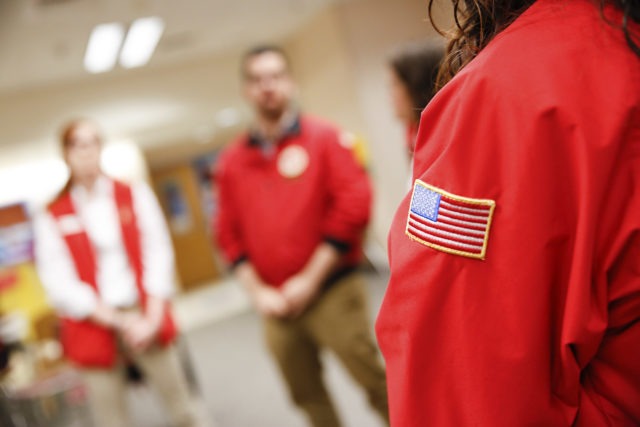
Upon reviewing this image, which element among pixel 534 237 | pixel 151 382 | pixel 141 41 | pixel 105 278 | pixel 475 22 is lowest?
pixel 151 382

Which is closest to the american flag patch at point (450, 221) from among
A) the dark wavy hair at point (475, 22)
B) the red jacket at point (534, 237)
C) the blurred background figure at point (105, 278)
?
the red jacket at point (534, 237)

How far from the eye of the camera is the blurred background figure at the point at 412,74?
1911 mm

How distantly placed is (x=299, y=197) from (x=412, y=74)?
2.03ft

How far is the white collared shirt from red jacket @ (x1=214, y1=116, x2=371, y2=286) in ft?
1.77

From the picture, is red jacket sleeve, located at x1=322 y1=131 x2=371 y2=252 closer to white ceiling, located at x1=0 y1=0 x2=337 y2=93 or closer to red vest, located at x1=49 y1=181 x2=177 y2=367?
red vest, located at x1=49 y1=181 x2=177 y2=367

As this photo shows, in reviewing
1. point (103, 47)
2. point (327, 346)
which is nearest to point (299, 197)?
point (327, 346)

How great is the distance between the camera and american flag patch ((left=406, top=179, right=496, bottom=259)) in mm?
536

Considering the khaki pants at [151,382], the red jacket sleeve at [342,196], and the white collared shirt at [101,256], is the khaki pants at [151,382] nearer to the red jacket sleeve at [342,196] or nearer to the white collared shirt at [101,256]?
the white collared shirt at [101,256]

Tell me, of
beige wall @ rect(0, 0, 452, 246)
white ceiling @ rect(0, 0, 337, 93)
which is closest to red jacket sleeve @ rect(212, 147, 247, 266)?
white ceiling @ rect(0, 0, 337, 93)

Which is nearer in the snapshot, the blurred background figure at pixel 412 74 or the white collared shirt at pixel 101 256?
the blurred background figure at pixel 412 74

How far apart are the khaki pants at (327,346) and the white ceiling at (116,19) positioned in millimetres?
3665

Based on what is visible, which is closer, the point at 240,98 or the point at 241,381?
the point at 241,381

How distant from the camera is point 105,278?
2201 millimetres

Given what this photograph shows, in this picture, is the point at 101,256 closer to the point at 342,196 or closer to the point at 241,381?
the point at 342,196
